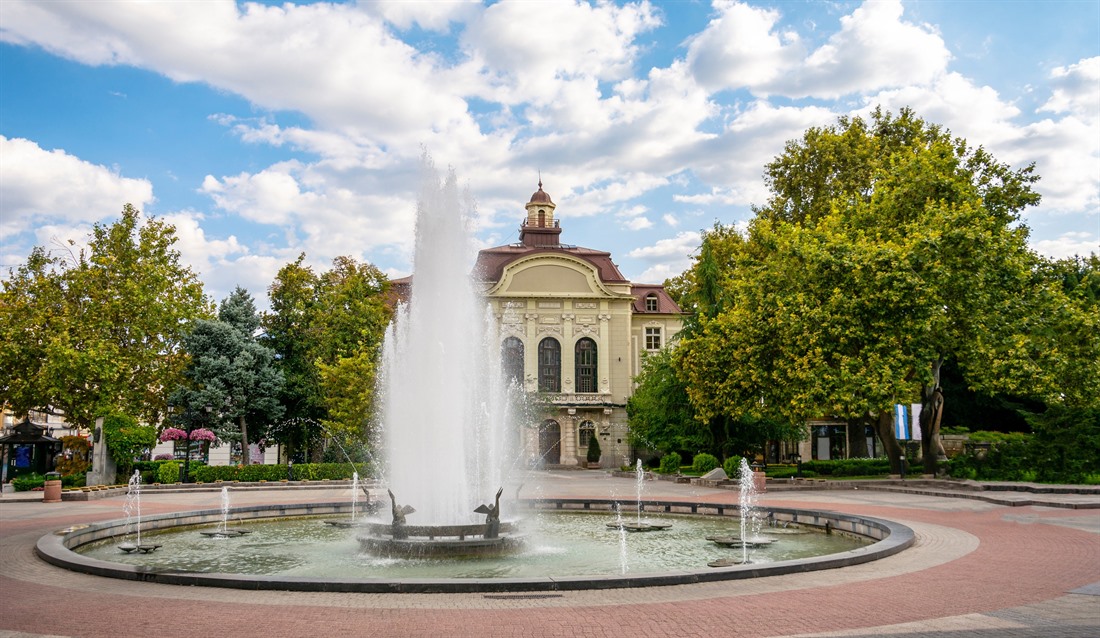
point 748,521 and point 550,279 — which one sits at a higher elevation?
point 550,279

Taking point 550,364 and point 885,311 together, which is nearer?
point 885,311

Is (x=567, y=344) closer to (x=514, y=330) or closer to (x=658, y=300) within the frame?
(x=514, y=330)

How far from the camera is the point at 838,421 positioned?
59.3m

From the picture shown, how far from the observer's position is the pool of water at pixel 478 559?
1297 centimetres

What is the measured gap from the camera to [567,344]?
2395 inches

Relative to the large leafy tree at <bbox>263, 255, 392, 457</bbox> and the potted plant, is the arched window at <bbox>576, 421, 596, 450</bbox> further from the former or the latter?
the large leafy tree at <bbox>263, 255, 392, 457</bbox>

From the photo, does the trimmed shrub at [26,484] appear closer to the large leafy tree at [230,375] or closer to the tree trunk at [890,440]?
the large leafy tree at [230,375]

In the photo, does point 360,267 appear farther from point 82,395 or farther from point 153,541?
point 153,541

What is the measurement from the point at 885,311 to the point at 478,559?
21.5m

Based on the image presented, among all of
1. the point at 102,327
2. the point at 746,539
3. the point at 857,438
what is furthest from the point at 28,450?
the point at 857,438

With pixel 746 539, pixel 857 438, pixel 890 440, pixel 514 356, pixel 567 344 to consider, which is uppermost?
pixel 567 344

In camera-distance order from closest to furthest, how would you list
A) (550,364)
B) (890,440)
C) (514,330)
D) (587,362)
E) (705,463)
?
(890,440), (705,463), (514,330), (550,364), (587,362)

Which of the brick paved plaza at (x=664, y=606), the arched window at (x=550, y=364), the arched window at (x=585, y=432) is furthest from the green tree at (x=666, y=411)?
the brick paved plaza at (x=664, y=606)

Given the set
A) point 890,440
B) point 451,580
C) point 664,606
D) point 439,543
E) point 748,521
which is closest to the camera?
point 664,606
